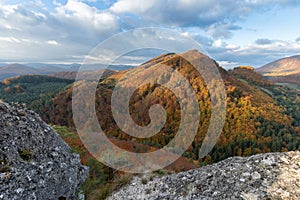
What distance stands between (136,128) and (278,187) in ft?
90.4

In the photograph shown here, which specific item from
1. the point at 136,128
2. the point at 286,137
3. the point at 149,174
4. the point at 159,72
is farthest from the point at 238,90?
the point at 149,174

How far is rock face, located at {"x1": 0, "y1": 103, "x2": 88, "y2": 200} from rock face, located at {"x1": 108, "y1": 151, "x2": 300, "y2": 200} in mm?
3782

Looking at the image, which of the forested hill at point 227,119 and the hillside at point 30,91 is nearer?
the forested hill at point 227,119

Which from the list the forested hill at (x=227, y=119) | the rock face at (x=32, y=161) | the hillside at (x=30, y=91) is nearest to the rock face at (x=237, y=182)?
the rock face at (x=32, y=161)

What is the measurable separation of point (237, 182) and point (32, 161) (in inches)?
281

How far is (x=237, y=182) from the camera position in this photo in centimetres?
776

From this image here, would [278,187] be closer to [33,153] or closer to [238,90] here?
[33,153]

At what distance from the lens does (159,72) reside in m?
80.6

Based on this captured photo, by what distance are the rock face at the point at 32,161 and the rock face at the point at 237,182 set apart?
3.78 m

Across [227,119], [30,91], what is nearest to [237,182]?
[227,119]

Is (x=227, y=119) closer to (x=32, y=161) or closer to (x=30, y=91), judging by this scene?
(x=32, y=161)

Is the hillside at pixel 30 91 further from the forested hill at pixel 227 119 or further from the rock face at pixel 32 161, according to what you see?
the rock face at pixel 32 161

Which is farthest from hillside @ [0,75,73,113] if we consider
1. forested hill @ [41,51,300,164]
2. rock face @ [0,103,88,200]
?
rock face @ [0,103,88,200]

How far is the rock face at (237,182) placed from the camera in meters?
7.04
